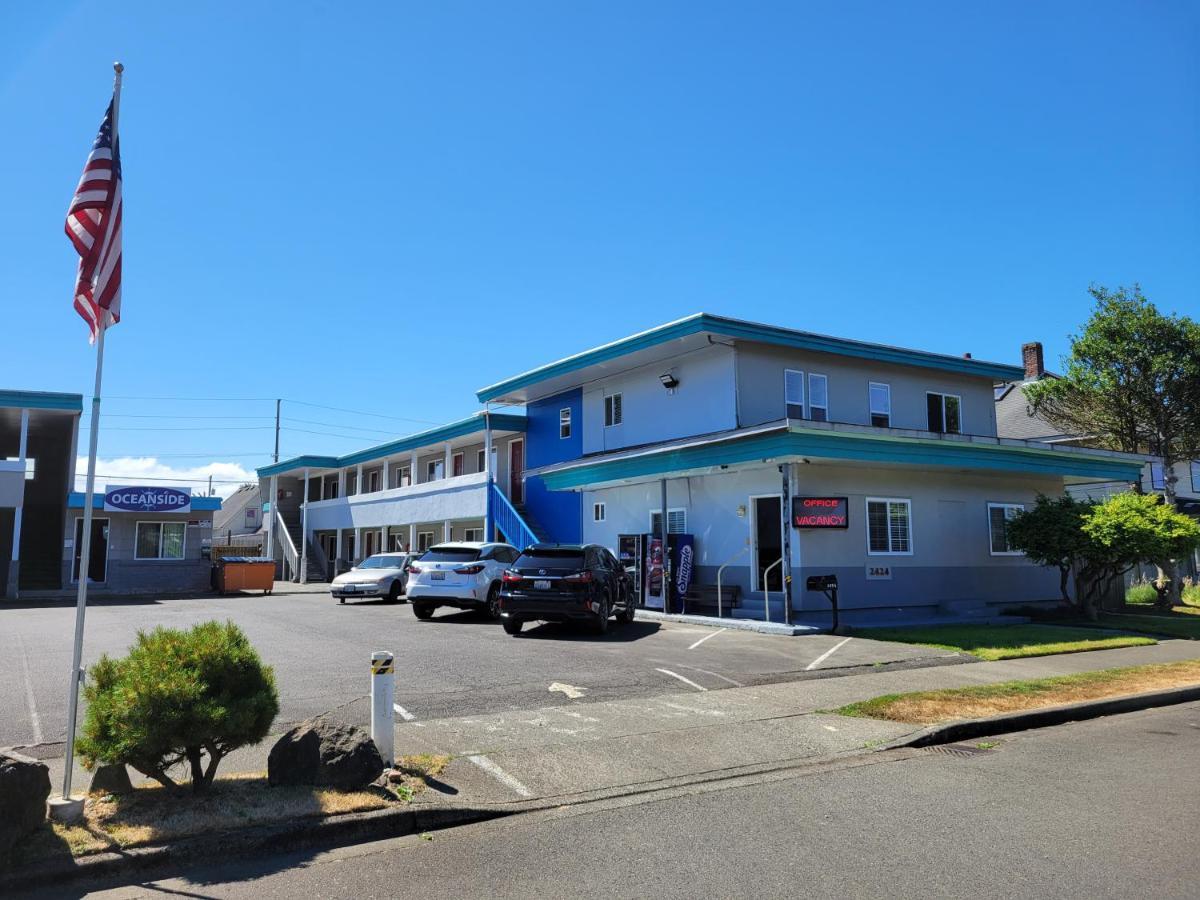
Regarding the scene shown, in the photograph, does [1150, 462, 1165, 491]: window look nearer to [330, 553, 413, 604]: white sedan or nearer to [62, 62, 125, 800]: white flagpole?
[330, 553, 413, 604]: white sedan

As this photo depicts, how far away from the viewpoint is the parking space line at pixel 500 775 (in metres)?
6.82

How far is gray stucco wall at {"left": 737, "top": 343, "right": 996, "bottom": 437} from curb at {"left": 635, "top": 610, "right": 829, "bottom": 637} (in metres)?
5.02

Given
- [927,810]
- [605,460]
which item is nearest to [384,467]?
[605,460]

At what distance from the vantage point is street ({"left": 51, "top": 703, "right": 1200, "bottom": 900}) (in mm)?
4879

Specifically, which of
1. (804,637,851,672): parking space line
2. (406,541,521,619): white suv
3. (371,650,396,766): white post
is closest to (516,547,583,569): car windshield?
(406,541,521,619): white suv

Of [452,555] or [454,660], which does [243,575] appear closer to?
[452,555]

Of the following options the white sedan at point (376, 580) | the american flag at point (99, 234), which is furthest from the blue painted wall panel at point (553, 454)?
the american flag at point (99, 234)

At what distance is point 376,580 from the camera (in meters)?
25.9

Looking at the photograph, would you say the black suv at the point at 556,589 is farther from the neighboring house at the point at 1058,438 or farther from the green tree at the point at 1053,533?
the neighboring house at the point at 1058,438

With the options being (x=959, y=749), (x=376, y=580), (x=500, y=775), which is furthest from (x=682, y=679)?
(x=376, y=580)

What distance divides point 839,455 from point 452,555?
8537 millimetres

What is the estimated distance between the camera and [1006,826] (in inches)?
233

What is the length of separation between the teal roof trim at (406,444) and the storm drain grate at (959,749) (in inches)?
909

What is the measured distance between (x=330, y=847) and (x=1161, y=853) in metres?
5.20
